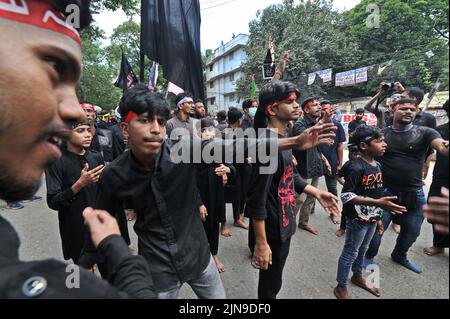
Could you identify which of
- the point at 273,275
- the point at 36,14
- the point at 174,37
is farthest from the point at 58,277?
the point at 174,37

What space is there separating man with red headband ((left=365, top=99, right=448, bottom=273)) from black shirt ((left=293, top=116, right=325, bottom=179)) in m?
0.93

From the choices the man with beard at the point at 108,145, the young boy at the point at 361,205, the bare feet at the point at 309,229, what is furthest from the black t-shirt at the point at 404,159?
the man with beard at the point at 108,145

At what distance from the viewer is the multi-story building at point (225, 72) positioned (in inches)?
1297

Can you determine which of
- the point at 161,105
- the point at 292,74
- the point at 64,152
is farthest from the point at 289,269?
the point at 292,74

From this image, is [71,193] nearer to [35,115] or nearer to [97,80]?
[35,115]

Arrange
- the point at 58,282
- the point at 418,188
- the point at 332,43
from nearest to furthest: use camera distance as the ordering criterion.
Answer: the point at 58,282 < the point at 418,188 < the point at 332,43

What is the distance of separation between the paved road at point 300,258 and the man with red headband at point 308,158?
0.28m

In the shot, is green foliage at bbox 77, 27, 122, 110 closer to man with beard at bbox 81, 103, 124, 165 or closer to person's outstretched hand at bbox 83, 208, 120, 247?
man with beard at bbox 81, 103, 124, 165

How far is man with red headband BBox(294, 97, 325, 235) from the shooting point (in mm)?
3365

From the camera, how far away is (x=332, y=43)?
1662 centimetres

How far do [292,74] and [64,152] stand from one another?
60.7 ft

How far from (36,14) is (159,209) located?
0.95 metres
